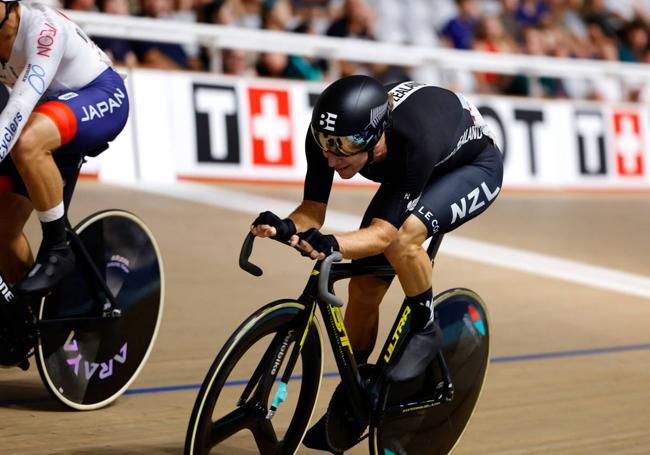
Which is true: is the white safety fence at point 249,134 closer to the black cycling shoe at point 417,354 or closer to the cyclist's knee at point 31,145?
the cyclist's knee at point 31,145

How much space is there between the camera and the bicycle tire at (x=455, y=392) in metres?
3.45

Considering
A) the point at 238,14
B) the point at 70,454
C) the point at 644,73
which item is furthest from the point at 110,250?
the point at 644,73

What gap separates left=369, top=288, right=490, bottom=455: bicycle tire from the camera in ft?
11.3

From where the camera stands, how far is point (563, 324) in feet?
19.5

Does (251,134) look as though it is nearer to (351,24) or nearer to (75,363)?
(351,24)

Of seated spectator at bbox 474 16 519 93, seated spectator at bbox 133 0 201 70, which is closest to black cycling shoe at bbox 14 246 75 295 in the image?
seated spectator at bbox 133 0 201 70

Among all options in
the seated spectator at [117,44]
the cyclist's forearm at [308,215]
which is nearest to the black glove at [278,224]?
the cyclist's forearm at [308,215]

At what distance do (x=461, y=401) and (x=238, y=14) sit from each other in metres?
5.79

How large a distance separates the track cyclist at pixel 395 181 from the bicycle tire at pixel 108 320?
939mm

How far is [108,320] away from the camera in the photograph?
3982mm

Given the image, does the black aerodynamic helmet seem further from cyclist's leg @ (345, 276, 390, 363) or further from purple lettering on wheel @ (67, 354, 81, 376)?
purple lettering on wheel @ (67, 354, 81, 376)

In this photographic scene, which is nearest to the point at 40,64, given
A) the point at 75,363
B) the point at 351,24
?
the point at 75,363

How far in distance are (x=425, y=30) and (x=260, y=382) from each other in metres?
8.51

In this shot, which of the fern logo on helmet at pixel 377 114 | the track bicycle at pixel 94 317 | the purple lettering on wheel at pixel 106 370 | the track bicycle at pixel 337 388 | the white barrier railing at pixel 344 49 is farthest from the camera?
the white barrier railing at pixel 344 49
